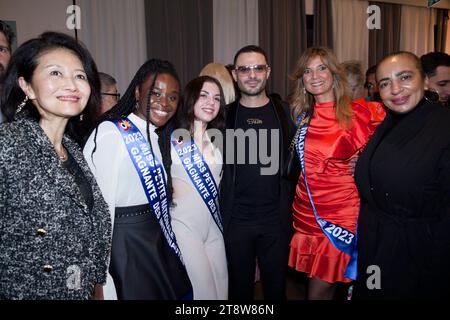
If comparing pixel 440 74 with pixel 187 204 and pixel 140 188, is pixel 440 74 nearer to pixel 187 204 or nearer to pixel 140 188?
pixel 187 204

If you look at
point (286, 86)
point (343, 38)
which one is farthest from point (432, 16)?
point (286, 86)

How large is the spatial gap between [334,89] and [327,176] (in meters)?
0.58

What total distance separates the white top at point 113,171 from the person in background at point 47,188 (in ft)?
0.46

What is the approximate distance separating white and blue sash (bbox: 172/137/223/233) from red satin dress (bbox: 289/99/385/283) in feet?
1.94

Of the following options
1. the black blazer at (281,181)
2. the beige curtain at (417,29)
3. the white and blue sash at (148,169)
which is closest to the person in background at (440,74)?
the black blazer at (281,181)

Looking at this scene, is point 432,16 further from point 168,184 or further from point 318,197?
point 168,184

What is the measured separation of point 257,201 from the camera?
2031 millimetres

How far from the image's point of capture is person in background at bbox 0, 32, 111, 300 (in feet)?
3.31

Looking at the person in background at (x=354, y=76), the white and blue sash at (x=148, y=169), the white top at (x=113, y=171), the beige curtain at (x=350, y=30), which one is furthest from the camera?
the beige curtain at (x=350, y=30)

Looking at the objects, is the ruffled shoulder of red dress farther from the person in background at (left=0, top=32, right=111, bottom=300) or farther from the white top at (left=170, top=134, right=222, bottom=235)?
the person in background at (left=0, top=32, right=111, bottom=300)

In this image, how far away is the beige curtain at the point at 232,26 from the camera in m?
5.64

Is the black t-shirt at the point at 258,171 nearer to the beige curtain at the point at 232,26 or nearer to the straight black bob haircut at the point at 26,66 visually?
the straight black bob haircut at the point at 26,66

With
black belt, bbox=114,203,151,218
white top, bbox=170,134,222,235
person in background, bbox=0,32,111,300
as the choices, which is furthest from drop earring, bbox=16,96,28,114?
white top, bbox=170,134,222,235
